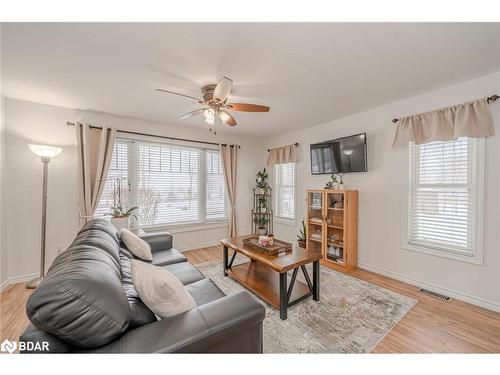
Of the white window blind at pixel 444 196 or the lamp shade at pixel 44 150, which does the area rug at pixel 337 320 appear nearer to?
the white window blind at pixel 444 196

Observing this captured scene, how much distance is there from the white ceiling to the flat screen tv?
611 mm

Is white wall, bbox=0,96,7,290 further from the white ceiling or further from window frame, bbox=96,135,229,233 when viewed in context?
window frame, bbox=96,135,229,233

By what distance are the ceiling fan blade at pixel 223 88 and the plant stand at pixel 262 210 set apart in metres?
3.07

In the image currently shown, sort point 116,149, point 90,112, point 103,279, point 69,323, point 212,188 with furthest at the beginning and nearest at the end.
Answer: point 212,188 → point 116,149 → point 90,112 → point 103,279 → point 69,323

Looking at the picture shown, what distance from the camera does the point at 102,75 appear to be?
82.3 inches

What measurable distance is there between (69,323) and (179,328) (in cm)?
45

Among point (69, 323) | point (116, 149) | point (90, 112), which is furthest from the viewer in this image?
point (116, 149)

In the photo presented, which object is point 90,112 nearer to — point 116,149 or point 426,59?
point 116,149

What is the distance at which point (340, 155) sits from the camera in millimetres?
3340

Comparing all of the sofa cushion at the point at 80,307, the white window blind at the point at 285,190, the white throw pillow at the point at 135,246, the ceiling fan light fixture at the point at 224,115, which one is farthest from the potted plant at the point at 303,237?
the sofa cushion at the point at 80,307

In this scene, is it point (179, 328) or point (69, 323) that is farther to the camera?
point (179, 328)

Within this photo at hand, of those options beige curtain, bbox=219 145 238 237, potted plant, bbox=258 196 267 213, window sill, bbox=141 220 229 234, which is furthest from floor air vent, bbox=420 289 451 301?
window sill, bbox=141 220 229 234

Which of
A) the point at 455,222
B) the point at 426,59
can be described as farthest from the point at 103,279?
the point at 455,222

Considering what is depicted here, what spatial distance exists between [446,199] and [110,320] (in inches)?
130
